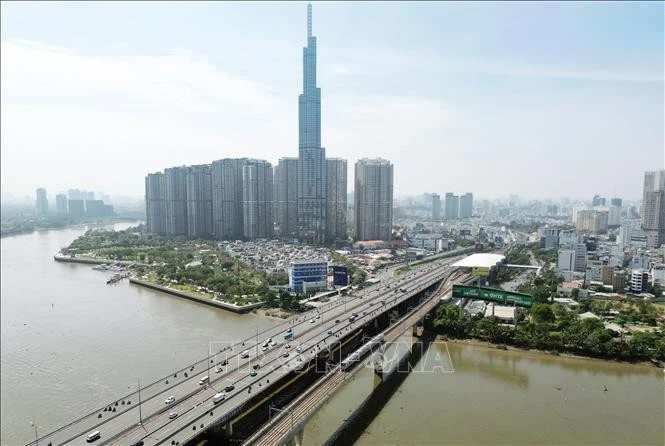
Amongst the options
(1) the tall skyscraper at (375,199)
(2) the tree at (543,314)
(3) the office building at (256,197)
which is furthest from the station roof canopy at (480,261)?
(3) the office building at (256,197)

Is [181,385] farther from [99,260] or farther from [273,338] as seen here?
[99,260]

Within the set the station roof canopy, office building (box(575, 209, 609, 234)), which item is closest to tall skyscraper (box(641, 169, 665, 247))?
the station roof canopy

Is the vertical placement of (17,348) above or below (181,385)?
below

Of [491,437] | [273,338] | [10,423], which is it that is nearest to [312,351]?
[273,338]

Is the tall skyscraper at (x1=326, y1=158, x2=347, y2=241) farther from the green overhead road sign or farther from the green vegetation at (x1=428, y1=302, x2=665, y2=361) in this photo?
the green vegetation at (x1=428, y1=302, x2=665, y2=361)

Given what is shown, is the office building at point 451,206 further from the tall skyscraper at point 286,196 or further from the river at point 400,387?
the river at point 400,387
